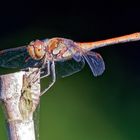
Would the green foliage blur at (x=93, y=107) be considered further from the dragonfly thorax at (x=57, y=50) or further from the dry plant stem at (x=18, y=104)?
the dry plant stem at (x=18, y=104)

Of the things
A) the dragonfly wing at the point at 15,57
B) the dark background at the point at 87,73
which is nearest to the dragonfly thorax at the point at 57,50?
the dragonfly wing at the point at 15,57

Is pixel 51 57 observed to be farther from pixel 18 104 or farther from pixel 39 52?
pixel 18 104

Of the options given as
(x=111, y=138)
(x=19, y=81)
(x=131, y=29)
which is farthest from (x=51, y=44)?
(x=131, y=29)

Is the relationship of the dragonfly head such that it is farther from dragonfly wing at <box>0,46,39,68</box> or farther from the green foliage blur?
the green foliage blur

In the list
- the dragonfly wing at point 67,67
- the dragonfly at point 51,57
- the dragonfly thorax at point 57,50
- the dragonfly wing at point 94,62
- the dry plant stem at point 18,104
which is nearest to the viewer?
the dry plant stem at point 18,104

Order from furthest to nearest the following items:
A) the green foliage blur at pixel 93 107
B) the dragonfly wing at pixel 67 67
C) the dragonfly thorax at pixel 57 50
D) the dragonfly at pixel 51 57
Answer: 1. the green foliage blur at pixel 93 107
2. the dragonfly wing at pixel 67 67
3. the dragonfly thorax at pixel 57 50
4. the dragonfly at pixel 51 57

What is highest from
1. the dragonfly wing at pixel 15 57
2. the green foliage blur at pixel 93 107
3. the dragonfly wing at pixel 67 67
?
the dragonfly wing at pixel 15 57

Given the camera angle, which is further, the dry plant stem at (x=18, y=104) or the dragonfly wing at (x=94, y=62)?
the dragonfly wing at (x=94, y=62)
